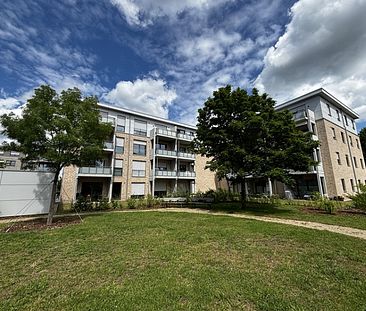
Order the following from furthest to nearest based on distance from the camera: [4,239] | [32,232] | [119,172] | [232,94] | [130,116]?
[130,116] → [119,172] → [232,94] → [32,232] → [4,239]

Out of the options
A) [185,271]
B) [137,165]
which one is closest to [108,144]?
[137,165]

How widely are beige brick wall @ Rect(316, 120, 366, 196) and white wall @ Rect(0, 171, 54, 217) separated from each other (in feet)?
84.7

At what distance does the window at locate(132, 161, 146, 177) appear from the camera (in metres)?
24.2

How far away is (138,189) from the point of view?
2397 cm

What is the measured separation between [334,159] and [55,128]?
25825mm

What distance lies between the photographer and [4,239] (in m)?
6.61

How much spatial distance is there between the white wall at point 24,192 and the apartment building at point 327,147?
23.6 m

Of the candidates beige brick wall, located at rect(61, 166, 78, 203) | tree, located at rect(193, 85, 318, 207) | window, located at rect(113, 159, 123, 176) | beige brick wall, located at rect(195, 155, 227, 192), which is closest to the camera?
tree, located at rect(193, 85, 318, 207)

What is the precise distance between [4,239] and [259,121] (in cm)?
1250

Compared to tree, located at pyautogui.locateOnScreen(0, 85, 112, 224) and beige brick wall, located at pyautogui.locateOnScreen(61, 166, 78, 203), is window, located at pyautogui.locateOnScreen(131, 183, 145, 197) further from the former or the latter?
tree, located at pyautogui.locateOnScreen(0, 85, 112, 224)

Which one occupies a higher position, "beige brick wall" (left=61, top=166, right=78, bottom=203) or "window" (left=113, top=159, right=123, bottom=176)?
"window" (left=113, top=159, right=123, bottom=176)

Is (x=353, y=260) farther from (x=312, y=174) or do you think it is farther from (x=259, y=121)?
(x=312, y=174)

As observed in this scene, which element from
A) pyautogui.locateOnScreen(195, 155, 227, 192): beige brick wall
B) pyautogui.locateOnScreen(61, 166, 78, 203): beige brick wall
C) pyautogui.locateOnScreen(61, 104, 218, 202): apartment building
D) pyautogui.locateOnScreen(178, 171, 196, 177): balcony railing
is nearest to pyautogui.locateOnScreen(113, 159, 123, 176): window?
pyautogui.locateOnScreen(61, 104, 218, 202): apartment building

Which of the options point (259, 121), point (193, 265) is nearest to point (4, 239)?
point (193, 265)
